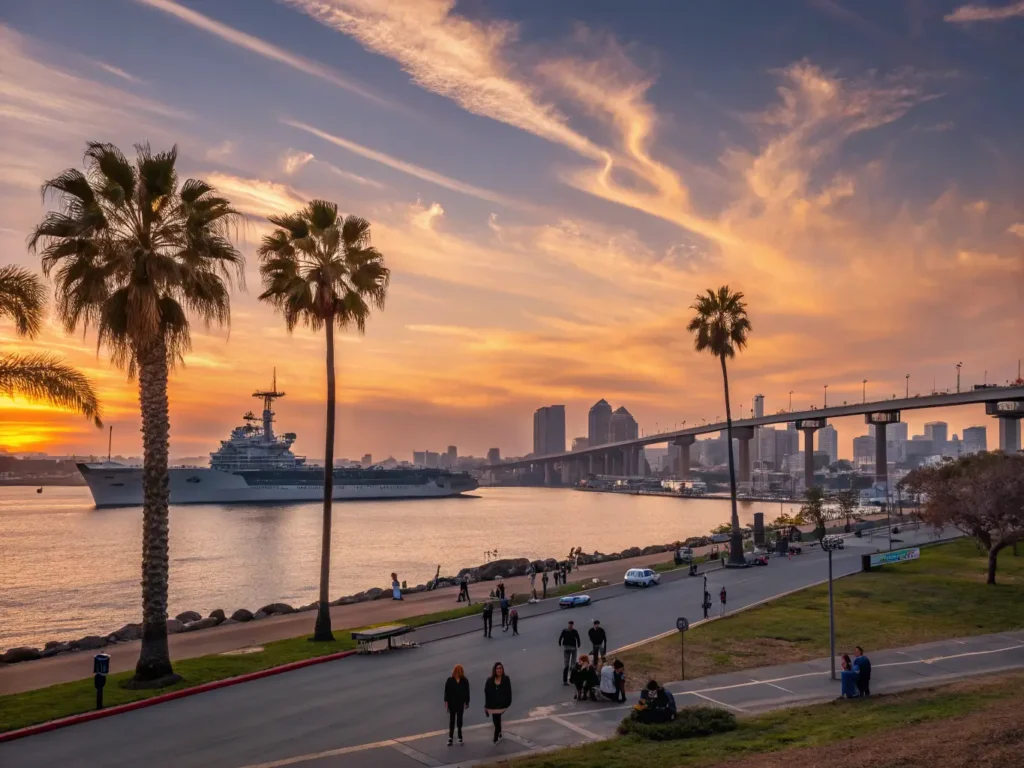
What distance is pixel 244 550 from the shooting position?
74312mm

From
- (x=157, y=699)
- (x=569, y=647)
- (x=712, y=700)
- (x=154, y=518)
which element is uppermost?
(x=154, y=518)

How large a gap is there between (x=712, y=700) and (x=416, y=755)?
7.37 meters

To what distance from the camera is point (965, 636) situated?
25.9m

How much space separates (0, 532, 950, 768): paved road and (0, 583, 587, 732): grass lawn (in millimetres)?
852

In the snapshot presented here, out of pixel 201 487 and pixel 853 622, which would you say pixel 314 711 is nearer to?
pixel 853 622

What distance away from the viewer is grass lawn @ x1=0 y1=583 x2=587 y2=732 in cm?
1614

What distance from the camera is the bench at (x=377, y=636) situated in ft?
73.1

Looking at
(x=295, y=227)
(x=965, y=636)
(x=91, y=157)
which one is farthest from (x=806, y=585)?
(x=91, y=157)

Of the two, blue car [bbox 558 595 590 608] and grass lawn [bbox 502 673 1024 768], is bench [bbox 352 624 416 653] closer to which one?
blue car [bbox 558 595 590 608]

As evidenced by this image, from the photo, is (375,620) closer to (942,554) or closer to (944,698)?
(944,698)

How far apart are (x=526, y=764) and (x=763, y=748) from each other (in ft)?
13.7

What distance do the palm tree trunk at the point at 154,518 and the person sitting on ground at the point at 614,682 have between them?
33.8 ft

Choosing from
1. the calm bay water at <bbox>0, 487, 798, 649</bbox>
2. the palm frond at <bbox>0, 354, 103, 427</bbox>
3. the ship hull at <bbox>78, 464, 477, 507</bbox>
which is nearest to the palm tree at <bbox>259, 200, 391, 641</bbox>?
the palm frond at <bbox>0, 354, 103, 427</bbox>

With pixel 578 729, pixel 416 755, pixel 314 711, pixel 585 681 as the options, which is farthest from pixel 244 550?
pixel 416 755
